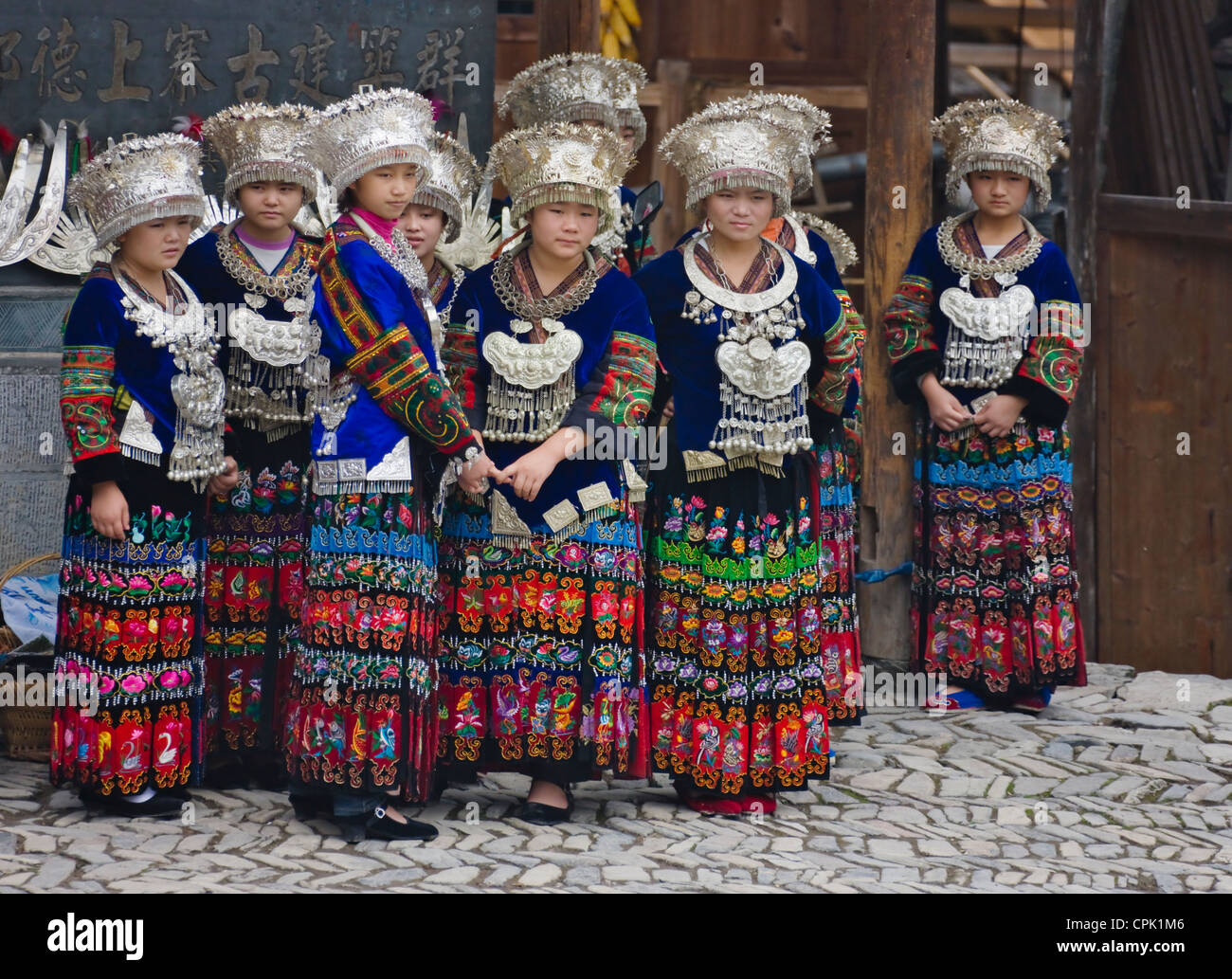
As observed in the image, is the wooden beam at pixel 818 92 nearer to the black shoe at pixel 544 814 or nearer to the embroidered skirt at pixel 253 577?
the embroidered skirt at pixel 253 577

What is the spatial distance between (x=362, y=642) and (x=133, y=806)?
0.98m

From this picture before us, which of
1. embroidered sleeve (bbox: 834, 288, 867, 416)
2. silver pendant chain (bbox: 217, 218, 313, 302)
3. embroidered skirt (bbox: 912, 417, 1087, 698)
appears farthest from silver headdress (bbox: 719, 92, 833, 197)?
silver pendant chain (bbox: 217, 218, 313, 302)

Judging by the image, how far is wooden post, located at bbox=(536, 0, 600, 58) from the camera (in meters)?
6.57

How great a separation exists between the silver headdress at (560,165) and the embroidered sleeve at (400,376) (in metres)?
0.58

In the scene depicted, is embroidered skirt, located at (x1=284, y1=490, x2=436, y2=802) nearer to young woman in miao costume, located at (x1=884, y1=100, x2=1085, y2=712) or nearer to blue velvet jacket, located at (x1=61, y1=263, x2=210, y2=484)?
blue velvet jacket, located at (x1=61, y1=263, x2=210, y2=484)

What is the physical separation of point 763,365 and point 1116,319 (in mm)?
3197

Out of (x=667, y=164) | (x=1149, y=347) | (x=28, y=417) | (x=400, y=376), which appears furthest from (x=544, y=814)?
(x=667, y=164)

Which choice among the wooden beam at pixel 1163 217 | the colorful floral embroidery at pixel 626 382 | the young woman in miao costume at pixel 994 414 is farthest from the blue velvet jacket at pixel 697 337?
the wooden beam at pixel 1163 217

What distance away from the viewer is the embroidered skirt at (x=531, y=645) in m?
4.70

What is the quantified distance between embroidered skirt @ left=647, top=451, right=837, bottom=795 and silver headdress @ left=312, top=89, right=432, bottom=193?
123cm

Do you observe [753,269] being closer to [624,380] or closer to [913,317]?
[624,380]

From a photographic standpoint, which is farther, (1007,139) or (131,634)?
(1007,139)

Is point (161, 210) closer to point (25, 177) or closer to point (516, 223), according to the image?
point (516, 223)

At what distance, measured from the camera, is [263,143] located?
5012 millimetres
